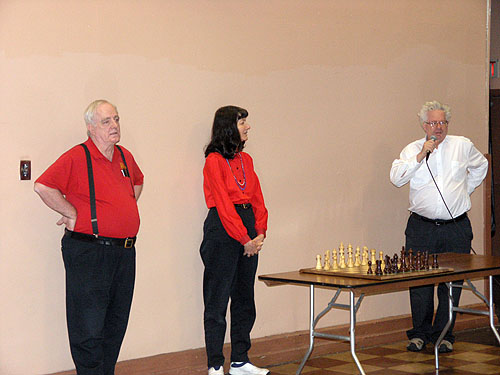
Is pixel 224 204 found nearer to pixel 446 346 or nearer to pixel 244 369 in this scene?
pixel 244 369

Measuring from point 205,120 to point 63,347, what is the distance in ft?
5.45

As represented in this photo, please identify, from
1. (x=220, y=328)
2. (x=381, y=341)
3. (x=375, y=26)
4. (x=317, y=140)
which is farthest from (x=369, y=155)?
(x=220, y=328)

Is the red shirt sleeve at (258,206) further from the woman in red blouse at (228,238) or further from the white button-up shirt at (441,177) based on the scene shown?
the white button-up shirt at (441,177)

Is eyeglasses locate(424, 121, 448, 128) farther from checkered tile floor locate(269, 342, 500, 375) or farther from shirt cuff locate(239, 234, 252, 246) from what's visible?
shirt cuff locate(239, 234, 252, 246)

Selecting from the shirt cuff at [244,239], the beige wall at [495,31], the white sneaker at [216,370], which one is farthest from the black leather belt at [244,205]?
the beige wall at [495,31]

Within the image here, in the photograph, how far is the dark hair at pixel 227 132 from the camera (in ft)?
14.6

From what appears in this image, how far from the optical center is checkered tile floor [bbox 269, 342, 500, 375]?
4.71m

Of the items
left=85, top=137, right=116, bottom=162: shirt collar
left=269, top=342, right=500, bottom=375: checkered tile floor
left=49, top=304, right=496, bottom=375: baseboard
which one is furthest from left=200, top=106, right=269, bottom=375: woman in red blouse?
left=85, top=137, right=116, bottom=162: shirt collar

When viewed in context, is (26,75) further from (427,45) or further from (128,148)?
(427,45)

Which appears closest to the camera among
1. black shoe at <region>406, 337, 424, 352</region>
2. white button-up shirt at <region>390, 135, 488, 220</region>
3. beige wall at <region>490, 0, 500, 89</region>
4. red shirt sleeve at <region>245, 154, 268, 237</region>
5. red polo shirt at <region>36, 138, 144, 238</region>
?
red polo shirt at <region>36, 138, 144, 238</region>

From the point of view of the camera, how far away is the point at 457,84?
6438 millimetres

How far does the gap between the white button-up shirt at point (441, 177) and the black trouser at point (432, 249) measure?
0.09 metres

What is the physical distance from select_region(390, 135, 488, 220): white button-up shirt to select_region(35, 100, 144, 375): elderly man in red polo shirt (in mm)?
2248

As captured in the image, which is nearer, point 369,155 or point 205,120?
point 205,120
